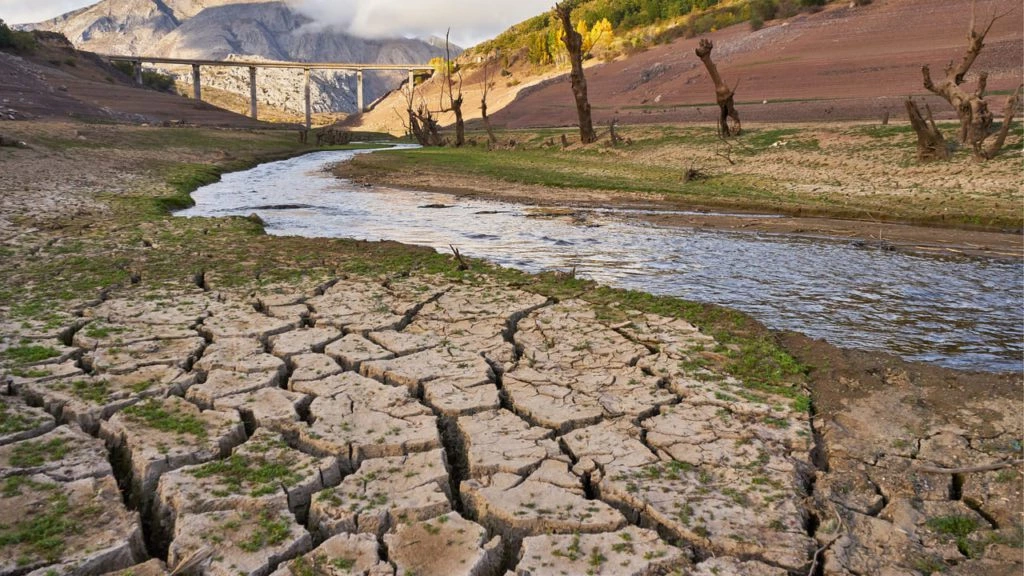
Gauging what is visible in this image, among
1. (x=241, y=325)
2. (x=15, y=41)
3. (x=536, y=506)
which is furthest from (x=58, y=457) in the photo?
(x=15, y=41)

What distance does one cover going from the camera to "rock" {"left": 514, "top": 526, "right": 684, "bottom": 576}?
2539 millimetres

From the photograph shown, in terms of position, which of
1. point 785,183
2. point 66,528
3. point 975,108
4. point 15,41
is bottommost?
point 66,528

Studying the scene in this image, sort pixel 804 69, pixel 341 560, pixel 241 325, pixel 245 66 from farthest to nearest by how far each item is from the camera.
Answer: pixel 245 66, pixel 804 69, pixel 241 325, pixel 341 560

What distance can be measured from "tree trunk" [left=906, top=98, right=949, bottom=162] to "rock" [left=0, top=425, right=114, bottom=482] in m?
15.1

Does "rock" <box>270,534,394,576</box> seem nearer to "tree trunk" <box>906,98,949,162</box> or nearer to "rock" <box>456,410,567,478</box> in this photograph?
"rock" <box>456,410,567,478</box>

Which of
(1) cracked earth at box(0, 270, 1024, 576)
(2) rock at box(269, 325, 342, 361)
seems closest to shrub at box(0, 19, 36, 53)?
(1) cracked earth at box(0, 270, 1024, 576)

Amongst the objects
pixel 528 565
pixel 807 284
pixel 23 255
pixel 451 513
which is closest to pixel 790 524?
pixel 528 565

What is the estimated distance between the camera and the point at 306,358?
14.4 ft

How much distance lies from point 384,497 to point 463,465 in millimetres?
498

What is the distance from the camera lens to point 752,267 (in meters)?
8.02

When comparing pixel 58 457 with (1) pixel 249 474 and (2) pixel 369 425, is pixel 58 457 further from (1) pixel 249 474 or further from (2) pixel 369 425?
(2) pixel 369 425

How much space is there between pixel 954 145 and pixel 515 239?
423 inches

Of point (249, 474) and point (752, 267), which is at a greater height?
point (752, 267)

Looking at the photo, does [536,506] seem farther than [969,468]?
No
